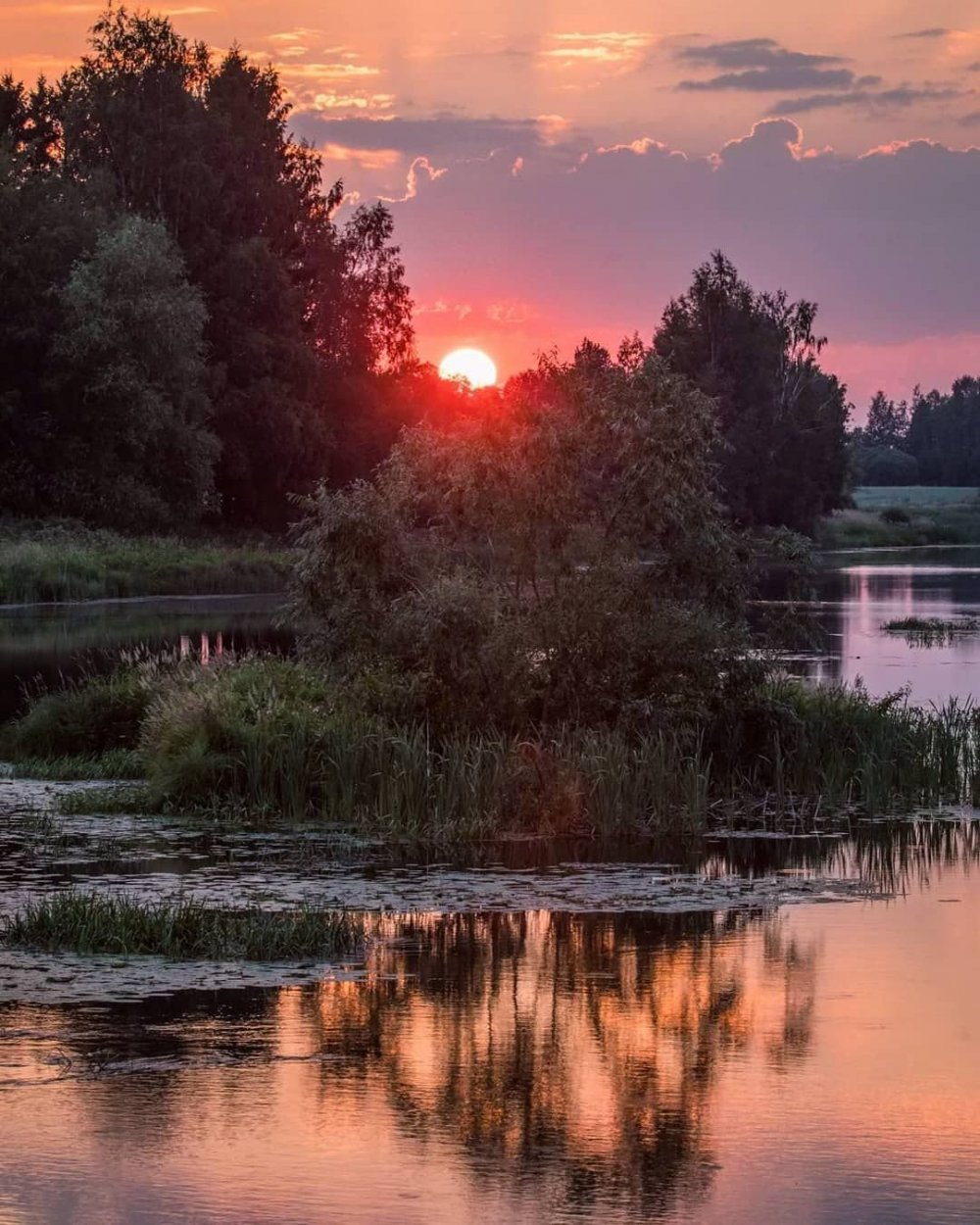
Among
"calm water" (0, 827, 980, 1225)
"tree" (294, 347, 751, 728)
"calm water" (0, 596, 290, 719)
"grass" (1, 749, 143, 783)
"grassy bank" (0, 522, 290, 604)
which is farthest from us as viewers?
"grassy bank" (0, 522, 290, 604)

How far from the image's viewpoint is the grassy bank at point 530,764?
2105 centimetres

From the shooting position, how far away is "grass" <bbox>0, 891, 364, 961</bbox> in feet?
47.6

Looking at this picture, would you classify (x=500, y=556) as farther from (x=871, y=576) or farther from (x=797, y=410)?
(x=797, y=410)

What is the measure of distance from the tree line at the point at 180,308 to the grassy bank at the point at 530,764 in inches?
1555

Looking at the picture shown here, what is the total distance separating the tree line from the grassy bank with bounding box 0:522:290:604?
347 cm

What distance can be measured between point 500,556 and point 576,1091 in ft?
42.8

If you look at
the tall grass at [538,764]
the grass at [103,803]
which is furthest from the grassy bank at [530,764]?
the grass at [103,803]

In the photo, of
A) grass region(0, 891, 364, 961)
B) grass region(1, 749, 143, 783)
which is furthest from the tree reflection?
grass region(1, 749, 143, 783)

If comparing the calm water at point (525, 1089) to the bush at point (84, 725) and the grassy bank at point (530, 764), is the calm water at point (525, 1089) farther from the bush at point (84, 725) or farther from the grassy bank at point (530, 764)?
the bush at point (84, 725)

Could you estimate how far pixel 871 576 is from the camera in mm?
92188

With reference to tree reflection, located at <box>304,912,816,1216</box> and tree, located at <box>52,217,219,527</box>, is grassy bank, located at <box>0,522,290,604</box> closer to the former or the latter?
tree, located at <box>52,217,219,527</box>

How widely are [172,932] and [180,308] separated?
204 feet

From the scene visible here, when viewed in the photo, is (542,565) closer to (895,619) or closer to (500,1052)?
(500,1052)

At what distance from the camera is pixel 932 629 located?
53.2 m
